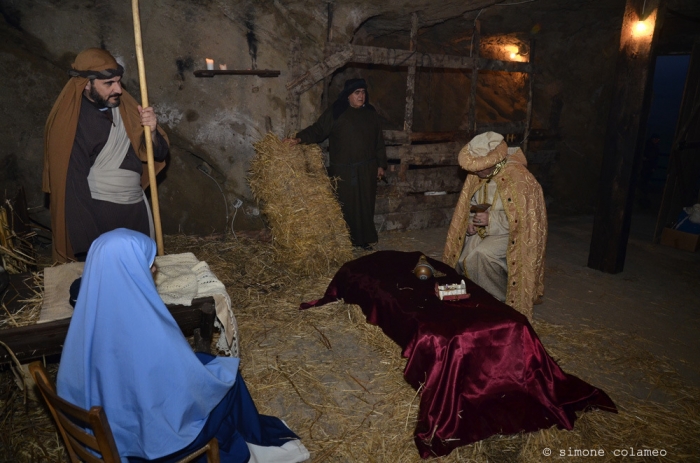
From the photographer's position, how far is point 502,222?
170 inches

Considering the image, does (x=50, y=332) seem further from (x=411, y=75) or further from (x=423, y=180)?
(x=423, y=180)

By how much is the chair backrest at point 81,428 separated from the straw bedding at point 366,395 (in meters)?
1.19

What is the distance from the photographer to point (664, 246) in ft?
24.1

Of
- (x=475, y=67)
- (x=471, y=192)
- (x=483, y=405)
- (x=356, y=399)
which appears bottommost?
(x=356, y=399)

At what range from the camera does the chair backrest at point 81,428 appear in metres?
1.67

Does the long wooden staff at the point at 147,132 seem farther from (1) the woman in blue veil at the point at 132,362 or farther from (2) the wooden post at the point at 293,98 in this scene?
(2) the wooden post at the point at 293,98

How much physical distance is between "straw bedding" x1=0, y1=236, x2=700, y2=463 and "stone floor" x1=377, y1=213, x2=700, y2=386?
0.25 meters

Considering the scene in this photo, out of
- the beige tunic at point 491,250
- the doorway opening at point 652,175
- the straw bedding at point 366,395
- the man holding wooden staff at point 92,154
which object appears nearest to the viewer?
the straw bedding at point 366,395

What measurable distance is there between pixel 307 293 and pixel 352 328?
39.8 inches

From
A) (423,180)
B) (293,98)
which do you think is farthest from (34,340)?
(423,180)

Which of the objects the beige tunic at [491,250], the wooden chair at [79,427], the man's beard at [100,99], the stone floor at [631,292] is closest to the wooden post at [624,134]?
the stone floor at [631,292]

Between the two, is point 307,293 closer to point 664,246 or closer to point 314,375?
point 314,375

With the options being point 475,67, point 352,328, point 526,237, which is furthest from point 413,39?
point 352,328

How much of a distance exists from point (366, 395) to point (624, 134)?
4.70m
